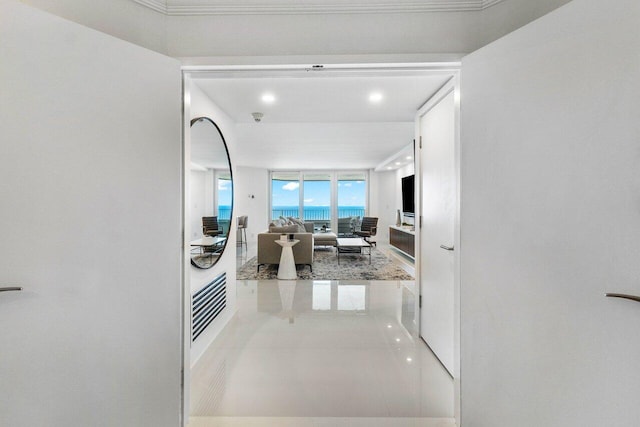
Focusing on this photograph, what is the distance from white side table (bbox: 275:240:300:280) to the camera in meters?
4.65

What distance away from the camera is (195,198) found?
1.95m

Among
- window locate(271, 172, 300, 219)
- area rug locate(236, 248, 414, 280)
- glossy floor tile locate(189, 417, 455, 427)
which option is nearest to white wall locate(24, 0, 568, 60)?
glossy floor tile locate(189, 417, 455, 427)

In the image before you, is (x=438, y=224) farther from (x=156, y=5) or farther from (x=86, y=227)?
(x=156, y=5)

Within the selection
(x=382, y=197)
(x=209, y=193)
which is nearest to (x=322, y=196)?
(x=382, y=197)

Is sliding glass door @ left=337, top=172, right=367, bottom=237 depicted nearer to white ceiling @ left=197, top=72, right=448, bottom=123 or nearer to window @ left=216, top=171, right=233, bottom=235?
white ceiling @ left=197, top=72, right=448, bottom=123

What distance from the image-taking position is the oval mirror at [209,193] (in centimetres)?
209

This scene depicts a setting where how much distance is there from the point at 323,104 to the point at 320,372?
2.57 metres

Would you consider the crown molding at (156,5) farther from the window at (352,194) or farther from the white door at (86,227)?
the window at (352,194)

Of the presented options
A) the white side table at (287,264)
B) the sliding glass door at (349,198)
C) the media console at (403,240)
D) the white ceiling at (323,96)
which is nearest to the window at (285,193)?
the sliding glass door at (349,198)

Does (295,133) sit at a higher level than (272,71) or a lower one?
higher

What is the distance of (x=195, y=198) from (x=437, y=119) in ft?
7.13

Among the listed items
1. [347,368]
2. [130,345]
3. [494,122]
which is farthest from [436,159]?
[130,345]

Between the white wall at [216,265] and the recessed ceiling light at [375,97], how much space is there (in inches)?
63.7

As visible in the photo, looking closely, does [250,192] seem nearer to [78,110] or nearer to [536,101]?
[78,110]
